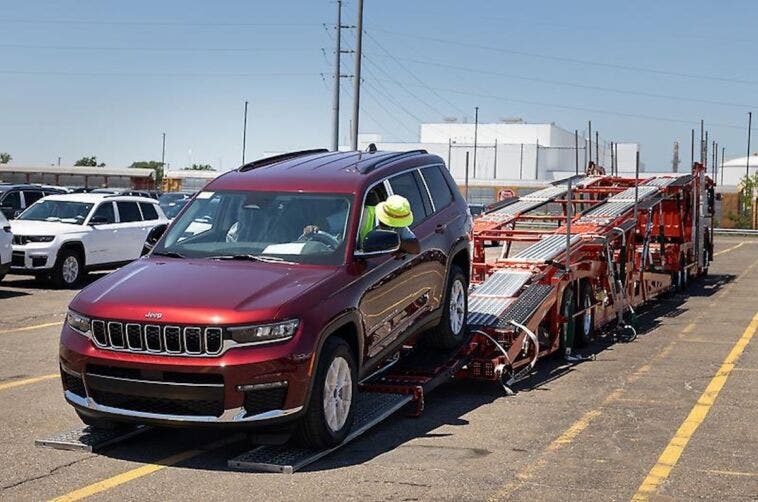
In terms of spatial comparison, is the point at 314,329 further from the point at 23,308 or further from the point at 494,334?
the point at 23,308

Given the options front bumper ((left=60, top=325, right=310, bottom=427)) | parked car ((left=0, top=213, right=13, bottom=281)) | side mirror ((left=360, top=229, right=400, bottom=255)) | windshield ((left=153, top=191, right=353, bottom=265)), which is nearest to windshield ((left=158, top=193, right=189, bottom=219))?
parked car ((left=0, top=213, right=13, bottom=281))

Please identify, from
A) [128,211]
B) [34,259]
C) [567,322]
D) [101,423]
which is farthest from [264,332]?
[128,211]

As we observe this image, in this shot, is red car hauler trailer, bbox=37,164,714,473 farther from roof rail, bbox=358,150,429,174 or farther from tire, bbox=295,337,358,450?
roof rail, bbox=358,150,429,174

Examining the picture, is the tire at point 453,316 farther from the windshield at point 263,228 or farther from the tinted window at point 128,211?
the tinted window at point 128,211

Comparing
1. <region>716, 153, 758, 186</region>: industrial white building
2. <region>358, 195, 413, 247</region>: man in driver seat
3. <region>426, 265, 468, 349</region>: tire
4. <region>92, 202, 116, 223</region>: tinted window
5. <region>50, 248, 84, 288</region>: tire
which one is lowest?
<region>50, 248, 84, 288</region>: tire

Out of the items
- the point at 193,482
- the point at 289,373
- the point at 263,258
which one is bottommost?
the point at 193,482

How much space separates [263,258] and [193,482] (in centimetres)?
179

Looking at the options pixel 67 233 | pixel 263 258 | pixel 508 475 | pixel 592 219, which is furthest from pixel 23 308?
pixel 508 475

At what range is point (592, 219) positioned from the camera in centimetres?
1539

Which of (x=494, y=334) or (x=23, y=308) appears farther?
(x=23, y=308)

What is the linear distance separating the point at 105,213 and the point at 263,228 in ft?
43.4

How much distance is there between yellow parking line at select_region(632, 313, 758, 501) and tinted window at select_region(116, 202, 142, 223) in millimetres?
12152

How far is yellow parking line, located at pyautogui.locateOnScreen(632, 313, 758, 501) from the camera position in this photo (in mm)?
6875

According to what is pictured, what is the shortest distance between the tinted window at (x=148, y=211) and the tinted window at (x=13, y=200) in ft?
20.7
